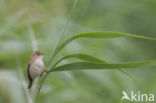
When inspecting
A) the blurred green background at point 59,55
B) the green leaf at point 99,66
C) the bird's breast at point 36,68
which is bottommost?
the blurred green background at point 59,55

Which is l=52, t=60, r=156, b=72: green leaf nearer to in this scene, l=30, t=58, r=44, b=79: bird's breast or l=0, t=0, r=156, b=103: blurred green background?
l=30, t=58, r=44, b=79: bird's breast

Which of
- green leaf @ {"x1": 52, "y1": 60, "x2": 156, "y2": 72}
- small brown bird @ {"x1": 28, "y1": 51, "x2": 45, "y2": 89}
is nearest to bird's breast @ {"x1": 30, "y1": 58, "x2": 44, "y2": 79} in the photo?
small brown bird @ {"x1": 28, "y1": 51, "x2": 45, "y2": 89}

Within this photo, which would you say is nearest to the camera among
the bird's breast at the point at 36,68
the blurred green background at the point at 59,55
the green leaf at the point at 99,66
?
the green leaf at the point at 99,66

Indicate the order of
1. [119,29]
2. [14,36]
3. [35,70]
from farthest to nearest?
[119,29] < [14,36] < [35,70]

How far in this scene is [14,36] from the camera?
Result: 2.98 meters

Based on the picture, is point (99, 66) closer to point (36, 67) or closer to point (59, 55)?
point (36, 67)

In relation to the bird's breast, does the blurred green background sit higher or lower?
lower

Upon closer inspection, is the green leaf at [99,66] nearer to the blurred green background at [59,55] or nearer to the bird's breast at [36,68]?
the bird's breast at [36,68]

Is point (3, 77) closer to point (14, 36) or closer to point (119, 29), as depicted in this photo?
point (14, 36)

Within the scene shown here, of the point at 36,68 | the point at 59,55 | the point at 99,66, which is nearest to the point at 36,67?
the point at 36,68

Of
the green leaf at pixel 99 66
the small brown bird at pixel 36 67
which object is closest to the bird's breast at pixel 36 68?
the small brown bird at pixel 36 67

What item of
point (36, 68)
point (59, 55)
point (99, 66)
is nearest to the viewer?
point (99, 66)

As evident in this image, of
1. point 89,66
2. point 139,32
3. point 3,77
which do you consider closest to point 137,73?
point 139,32

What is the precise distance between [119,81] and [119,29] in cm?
121
